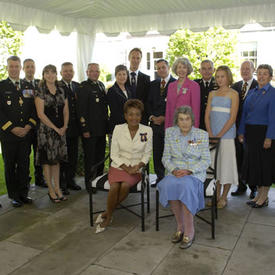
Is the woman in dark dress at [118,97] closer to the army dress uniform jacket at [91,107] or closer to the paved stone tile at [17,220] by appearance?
the army dress uniform jacket at [91,107]

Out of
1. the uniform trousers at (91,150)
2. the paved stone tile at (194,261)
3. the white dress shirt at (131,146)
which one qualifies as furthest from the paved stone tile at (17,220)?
the paved stone tile at (194,261)

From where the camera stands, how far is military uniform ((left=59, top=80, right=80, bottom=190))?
15.5 feet

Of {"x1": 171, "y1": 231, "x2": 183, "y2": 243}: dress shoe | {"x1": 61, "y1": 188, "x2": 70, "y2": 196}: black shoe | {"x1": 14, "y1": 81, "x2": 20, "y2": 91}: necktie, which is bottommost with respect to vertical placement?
{"x1": 171, "y1": 231, "x2": 183, "y2": 243}: dress shoe

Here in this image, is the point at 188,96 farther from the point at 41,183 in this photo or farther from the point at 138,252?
the point at 41,183

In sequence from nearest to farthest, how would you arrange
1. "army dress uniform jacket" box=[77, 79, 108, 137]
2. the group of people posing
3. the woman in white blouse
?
the group of people posing
the woman in white blouse
"army dress uniform jacket" box=[77, 79, 108, 137]

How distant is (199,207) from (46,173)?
6.98ft

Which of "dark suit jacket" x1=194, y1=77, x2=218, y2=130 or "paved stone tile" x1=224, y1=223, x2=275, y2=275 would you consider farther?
"dark suit jacket" x1=194, y1=77, x2=218, y2=130

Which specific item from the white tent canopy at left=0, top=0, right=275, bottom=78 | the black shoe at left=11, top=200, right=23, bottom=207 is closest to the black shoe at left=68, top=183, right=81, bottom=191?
the black shoe at left=11, top=200, right=23, bottom=207

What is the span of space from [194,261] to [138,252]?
52 centimetres

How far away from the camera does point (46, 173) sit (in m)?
4.42

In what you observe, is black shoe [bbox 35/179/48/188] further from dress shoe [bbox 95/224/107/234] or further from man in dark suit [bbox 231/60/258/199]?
man in dark suit [bbox 231/60/258/199]

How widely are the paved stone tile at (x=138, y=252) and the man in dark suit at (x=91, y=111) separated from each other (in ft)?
5.34

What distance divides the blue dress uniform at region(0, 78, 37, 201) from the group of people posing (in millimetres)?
12

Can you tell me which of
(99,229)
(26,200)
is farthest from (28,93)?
(99,229)
